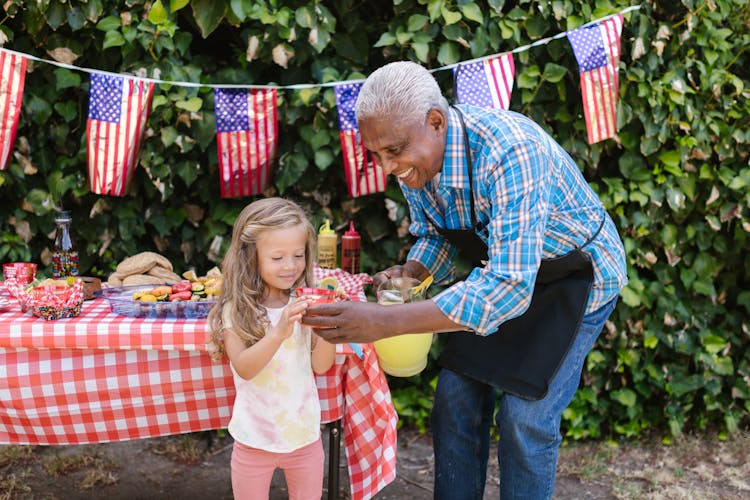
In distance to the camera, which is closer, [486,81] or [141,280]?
[141,280]

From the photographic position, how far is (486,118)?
78.4 inches

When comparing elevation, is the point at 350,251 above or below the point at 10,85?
below

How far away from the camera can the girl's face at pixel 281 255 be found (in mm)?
2162

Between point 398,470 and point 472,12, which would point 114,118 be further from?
point 398,470

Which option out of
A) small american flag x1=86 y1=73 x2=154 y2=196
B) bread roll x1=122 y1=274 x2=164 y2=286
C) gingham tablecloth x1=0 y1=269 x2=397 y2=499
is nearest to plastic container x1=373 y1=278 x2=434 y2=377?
gingham tablecloth x1=0 y1=269 x2=397 y2=499

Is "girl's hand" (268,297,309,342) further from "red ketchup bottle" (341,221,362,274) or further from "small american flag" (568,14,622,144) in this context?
"small american flag" (568,14,622,144)

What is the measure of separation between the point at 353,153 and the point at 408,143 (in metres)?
1.25

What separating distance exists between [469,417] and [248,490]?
724 mm

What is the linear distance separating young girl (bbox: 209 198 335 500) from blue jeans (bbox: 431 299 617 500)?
43 cm

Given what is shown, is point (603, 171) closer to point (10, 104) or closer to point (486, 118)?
point (486, 118)

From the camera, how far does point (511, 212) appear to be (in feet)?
5.90

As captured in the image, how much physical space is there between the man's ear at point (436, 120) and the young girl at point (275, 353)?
54cm

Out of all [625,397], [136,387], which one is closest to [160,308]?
[136,387]

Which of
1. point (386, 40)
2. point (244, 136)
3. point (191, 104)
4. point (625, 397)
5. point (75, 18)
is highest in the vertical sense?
point (75, 18)
